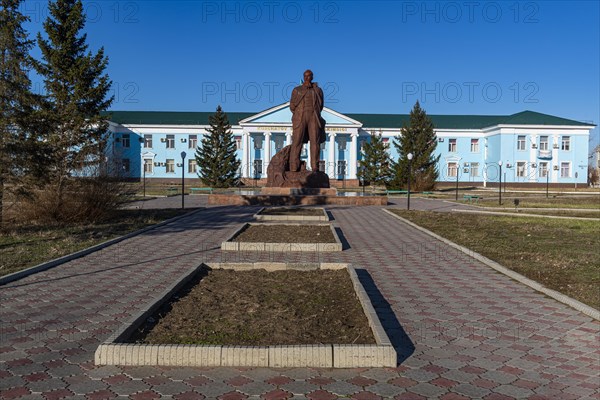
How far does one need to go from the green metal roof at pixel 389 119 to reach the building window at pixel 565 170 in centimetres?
431

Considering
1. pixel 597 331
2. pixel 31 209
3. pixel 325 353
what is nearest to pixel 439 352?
pixel 325 353

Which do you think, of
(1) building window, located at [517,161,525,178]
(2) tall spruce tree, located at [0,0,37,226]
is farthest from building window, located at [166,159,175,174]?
(2) tall spruce tree, located at [0,0,37,226]

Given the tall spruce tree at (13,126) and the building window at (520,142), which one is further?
the building window at (520,142)

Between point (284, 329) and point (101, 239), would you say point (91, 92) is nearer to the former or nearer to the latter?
point (101, 239)

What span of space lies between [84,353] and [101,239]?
6.56 meters

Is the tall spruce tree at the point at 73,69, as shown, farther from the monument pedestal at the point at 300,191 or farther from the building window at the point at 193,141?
the building window at the point at 193,141

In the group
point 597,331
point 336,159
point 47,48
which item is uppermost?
point 47,48

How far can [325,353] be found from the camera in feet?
11.2

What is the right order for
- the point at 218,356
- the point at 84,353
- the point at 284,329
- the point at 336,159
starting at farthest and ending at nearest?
1. the point at 336,159
2. the point at 284,329
3. the point at 84,353
4. the point at 218,356

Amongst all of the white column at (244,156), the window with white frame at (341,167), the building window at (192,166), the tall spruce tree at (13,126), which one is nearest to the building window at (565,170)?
the window with white frame at (341,167)

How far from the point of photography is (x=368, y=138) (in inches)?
2146

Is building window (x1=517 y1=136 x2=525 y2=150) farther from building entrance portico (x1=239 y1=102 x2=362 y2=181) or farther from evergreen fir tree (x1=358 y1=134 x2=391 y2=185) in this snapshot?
evergreen fir tree (x1=358 y1=134 x2=391 y2=185)

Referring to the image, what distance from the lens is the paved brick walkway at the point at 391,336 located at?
3094 millimetres

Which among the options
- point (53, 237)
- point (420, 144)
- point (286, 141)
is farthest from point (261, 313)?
point (286, 141)
